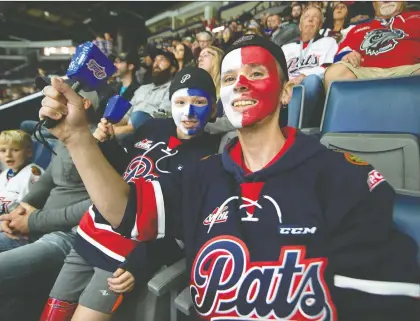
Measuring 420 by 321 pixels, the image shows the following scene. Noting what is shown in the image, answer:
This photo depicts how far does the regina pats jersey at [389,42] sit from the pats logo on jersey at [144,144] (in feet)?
4.11

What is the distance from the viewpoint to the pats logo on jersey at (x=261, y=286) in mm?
601

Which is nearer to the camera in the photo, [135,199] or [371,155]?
[135,199]

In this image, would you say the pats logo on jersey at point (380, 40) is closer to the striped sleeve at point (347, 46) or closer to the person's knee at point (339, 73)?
the striped sleeve at point (347, 46)

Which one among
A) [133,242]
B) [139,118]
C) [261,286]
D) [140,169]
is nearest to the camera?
[261,286]

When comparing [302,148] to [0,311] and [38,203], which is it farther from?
[38,203]

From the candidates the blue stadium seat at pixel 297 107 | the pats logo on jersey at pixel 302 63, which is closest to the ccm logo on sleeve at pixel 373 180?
the blue stadium seat at pixel 297 107

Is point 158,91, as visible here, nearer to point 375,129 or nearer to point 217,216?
point 375,129

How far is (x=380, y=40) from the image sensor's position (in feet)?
5.52

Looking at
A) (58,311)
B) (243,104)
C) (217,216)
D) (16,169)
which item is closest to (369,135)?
(243,104)

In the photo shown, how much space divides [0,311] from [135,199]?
0.73m

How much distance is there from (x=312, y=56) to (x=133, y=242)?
1825 millimetres

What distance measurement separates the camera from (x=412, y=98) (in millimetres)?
1170

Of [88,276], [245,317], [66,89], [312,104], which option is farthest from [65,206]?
[312,104]

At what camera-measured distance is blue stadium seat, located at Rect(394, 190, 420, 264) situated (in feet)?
2.09
